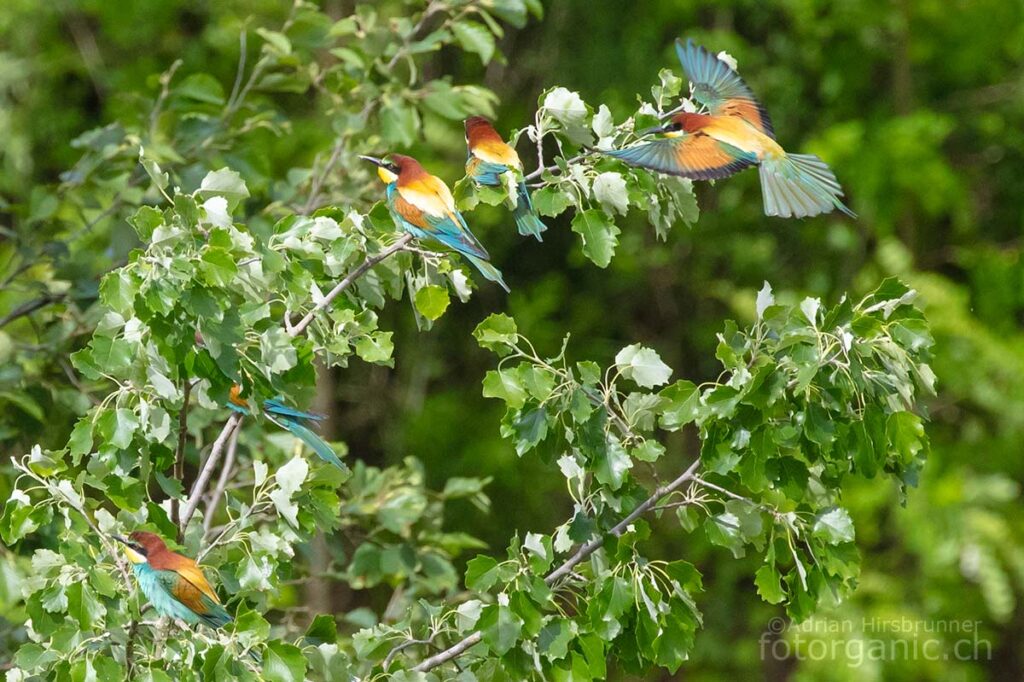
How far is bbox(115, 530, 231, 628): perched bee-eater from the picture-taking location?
1.55 metres

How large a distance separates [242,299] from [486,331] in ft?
1.22

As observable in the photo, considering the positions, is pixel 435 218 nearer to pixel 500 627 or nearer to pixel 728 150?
pixel 728 150

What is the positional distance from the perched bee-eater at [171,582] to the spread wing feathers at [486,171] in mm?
601

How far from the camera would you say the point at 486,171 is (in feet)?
5.62

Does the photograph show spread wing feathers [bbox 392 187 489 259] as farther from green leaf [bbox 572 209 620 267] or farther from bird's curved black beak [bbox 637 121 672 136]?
bird's curved black beak [bbox 637 121 672 136]

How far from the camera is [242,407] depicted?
1759 mm

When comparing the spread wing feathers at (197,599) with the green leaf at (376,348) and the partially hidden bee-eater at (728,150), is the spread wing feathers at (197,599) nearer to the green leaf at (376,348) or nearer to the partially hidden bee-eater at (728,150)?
the green leaf at (376,348)

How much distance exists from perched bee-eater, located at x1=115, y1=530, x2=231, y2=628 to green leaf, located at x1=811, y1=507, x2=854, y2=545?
28.4 inches

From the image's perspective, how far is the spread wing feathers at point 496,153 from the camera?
1.72 meters

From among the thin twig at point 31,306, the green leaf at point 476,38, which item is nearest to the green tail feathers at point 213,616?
the thin twig at point 31,306

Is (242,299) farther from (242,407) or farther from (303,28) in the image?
(303,28)

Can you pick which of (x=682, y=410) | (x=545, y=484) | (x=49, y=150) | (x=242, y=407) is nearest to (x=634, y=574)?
(x=682, y=410)

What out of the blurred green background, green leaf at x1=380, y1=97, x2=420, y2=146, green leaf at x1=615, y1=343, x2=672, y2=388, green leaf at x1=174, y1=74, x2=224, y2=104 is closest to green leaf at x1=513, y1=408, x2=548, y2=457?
green leaf at x1=615, y1=343, x2=672, y2=388

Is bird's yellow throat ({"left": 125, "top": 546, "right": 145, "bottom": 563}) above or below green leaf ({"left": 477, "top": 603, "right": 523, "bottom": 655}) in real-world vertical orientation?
above
